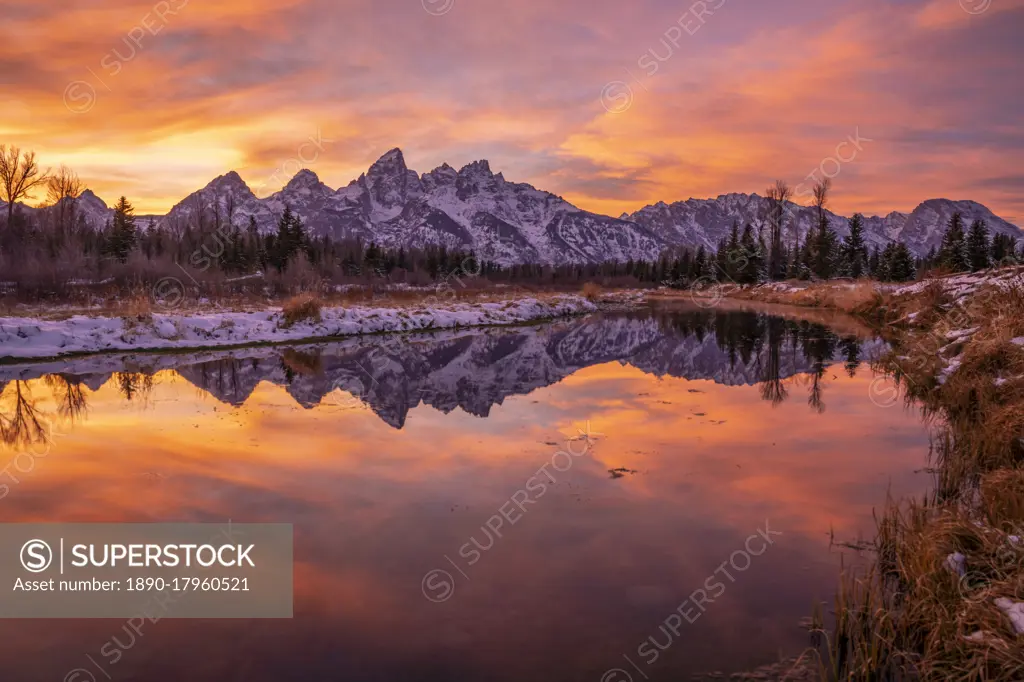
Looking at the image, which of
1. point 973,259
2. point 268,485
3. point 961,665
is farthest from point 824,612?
point 973,259

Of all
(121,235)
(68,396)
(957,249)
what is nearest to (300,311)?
(68,396)

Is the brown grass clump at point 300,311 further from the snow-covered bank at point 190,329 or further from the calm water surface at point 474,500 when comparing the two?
the calm water surface at point 474,500

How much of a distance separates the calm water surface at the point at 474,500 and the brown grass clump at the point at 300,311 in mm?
8218

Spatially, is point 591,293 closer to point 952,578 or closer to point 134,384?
point 134,384

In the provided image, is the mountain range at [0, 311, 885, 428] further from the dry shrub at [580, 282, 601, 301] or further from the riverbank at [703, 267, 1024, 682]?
the dry shrub at [580, 282, 601, 301]

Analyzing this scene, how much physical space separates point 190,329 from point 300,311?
439cm

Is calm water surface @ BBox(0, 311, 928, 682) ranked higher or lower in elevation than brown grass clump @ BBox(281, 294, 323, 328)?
lower

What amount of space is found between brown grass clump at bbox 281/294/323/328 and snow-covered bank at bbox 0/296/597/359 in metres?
0.24

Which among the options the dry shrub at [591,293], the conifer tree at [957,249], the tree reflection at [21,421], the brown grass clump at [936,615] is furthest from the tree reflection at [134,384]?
the conifer tree at [957,249]

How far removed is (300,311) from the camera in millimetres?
24516

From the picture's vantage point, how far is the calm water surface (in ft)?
14.1

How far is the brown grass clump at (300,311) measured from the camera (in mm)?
24172

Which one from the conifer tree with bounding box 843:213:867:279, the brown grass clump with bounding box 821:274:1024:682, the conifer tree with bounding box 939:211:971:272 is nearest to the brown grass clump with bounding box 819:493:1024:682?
the brown grass clump with bounding box 821:274:1024:682

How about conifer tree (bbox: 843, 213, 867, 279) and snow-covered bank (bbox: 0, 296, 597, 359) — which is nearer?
snow-covered bank (bbox: 0, 296, 597, 359)
